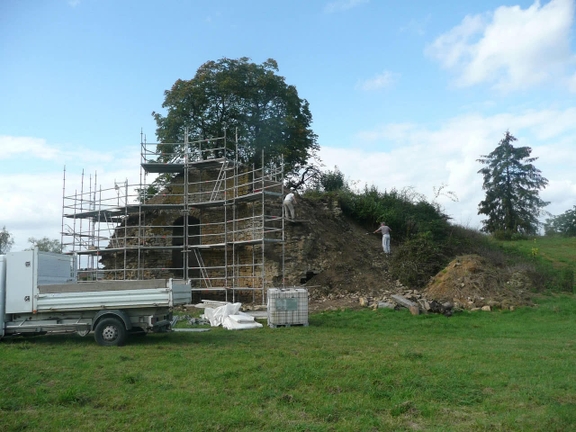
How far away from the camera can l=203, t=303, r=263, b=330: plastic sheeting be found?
16.0 meters

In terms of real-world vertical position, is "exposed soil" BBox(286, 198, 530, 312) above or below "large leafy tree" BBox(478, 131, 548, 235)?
below

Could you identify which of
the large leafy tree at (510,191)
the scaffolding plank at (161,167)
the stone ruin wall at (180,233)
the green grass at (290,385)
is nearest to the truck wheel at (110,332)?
the green grass at (290,385)

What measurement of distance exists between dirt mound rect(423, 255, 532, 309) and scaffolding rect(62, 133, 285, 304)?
621 centimetres

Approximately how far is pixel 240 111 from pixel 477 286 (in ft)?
62.5

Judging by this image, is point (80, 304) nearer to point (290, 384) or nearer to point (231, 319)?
point (231, 319)

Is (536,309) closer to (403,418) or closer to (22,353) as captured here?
(403,418)

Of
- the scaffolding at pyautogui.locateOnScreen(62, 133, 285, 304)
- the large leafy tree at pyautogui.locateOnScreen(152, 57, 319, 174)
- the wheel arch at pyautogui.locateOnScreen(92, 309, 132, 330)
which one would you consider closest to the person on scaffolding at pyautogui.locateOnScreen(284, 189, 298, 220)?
the scaffolding at pyautogui.locateOnScreen(62, 133, 285, 304)

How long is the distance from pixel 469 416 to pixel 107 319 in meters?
8.67

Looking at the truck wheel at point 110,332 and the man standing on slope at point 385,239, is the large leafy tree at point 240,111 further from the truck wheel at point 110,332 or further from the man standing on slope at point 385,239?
the truck wheel at point 110,332

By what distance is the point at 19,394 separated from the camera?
8078 millimetres

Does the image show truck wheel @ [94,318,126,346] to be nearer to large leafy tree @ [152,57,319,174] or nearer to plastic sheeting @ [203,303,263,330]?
plastic sheeting @ [203,303,263,330]

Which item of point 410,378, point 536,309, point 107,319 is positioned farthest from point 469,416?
point 536,309

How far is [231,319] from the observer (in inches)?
638

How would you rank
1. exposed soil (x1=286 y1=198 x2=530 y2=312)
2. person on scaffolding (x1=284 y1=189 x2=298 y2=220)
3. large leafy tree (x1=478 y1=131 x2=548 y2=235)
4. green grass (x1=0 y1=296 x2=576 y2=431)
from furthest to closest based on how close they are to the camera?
large leafy tree (x1=478 y1=131 x2=548 y2=235) → person on scaffolding (x1=284 y1=189 x2=298 y2=220) → exposed soil (x1=286 y1=198 x2=530 y2=312) → green grass (x1=0 y1=296 x2=576 y2=431)
